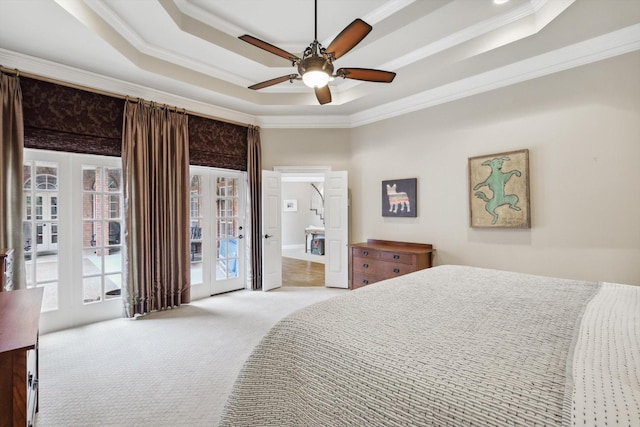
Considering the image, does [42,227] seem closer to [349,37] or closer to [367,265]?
[349,37]

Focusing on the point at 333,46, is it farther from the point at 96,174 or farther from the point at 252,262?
the point at 252,262

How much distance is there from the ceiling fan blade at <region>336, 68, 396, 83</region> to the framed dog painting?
1.79 m

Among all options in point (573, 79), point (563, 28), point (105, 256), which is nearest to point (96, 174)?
point (105, 256)

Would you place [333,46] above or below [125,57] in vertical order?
below

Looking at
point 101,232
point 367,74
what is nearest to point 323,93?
point 367,74

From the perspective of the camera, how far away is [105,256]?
12.0 ft

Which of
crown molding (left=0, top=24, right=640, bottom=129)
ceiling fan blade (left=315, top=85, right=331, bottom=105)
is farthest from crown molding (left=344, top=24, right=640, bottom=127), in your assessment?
ceiling fan blade (left=315, top=85, right=331, bottom=105)

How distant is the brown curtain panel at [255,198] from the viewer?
16.1 feet

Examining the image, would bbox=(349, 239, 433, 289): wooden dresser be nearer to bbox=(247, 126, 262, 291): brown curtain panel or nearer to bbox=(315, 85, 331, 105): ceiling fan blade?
bbox=(247, 126, 262, 291): brown curtain panel

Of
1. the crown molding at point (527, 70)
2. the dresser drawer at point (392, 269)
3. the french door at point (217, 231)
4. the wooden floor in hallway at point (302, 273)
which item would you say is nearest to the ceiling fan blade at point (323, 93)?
the crown molding at point (527, 70)

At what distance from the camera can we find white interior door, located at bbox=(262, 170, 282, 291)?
4.89m

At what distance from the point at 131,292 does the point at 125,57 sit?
2.63 meters

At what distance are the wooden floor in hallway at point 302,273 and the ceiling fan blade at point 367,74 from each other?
3672mm

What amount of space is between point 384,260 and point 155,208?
10.1ft
